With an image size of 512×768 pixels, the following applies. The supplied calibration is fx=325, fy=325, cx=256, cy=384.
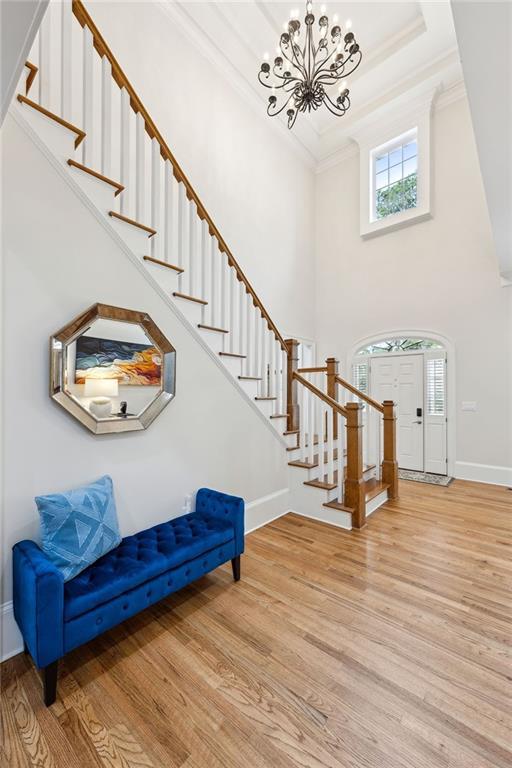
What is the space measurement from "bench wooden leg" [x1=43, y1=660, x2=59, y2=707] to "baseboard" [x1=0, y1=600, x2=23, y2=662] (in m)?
0.44

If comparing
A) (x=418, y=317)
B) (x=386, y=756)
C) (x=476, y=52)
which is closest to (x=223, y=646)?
(x=386, y=756)

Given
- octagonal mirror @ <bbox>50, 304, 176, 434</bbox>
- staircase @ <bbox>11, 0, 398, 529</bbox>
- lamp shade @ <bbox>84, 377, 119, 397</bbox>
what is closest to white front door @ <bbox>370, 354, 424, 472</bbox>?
staircase @ <bbox>11, 0, 398, 529</bbox>

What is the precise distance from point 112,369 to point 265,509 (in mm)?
2144

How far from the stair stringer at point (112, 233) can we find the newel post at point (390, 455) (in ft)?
6.72

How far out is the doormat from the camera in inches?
193

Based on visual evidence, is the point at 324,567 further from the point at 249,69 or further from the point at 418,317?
the point at 249,69

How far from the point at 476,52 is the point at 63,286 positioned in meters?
2.51

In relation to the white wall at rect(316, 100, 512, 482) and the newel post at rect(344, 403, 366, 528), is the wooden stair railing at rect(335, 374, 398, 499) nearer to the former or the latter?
the newel post at rect(344, 403, 366, 528)

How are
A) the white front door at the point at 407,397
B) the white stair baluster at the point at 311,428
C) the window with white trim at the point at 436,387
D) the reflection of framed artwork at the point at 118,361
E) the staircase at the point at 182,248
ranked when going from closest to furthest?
1. the reflection of framed artwork at the point at 118,361
2. the staircase at the point at 182,248
3. the white stair baluster at the point at 311,428
4. the window with white trim at the point at 436,387
5. the white front door at the point at 407,397

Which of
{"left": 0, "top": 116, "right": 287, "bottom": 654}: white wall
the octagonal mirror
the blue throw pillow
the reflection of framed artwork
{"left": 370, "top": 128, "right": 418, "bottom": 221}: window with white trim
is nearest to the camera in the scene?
the blue throw pillow

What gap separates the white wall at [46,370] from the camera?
1.79 m

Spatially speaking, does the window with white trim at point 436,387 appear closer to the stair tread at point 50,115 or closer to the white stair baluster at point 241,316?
the white stair baluster at point 241,316

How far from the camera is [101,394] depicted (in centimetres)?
219

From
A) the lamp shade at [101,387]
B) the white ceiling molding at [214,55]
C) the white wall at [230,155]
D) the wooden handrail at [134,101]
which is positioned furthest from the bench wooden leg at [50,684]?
the white ceiling molding at [214,55]
